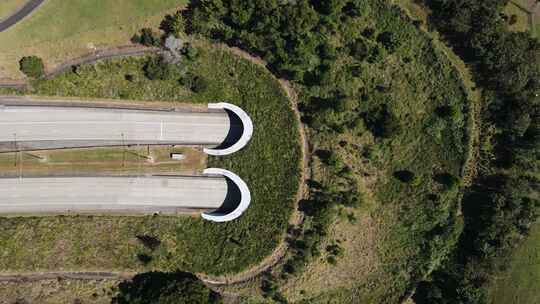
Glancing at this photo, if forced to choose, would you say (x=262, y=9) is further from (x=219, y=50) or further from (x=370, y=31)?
(x=370, y=31)

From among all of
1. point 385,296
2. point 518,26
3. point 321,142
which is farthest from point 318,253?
point 518,26

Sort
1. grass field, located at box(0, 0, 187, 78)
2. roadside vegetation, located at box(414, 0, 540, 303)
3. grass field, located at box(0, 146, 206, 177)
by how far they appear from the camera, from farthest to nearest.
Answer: grass field, located at box(0, 146, 206, 177) → grass field, located at box(0, 0, 187, 78) → roadside vegetation, located at box(414, 0, 540, 303)

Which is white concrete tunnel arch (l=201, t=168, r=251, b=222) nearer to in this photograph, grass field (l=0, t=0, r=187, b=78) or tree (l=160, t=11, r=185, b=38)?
tree (l=160, t=11, r=185, b=38)

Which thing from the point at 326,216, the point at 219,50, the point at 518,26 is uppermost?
the point at 518,26

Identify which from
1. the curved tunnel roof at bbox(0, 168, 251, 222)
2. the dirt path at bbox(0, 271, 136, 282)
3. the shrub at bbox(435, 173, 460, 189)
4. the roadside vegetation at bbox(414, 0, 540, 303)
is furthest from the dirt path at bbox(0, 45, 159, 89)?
the shrub at bbox(435, 173, 460, 189)

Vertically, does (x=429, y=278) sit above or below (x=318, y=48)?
below

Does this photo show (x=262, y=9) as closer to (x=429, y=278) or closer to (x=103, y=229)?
(x=103, y=229)

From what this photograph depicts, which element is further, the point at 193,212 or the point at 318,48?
the point at 193,212

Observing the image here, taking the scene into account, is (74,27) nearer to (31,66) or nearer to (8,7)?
(31,66)
